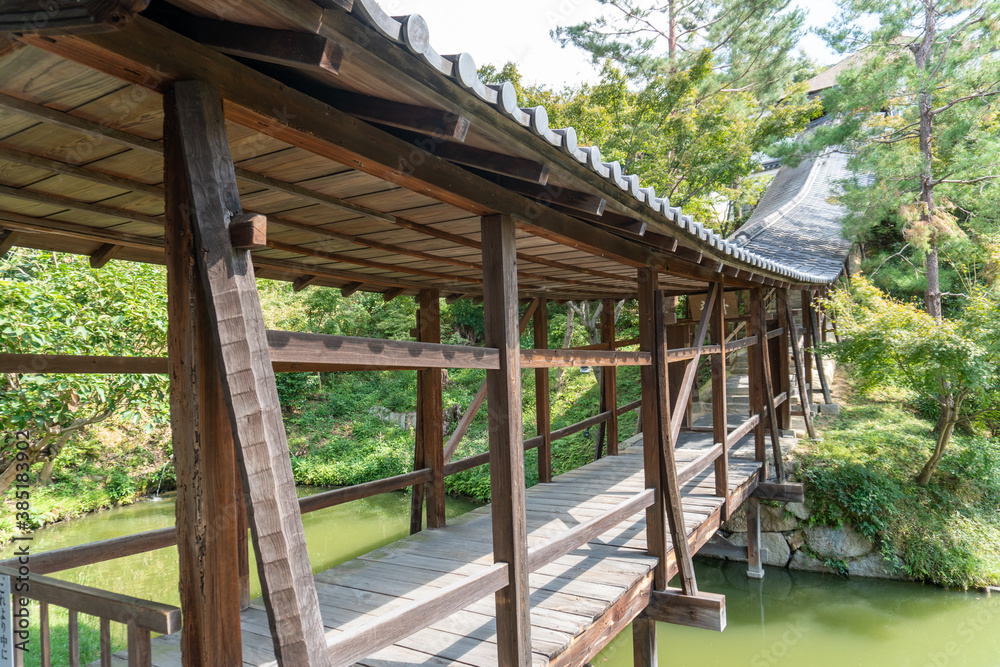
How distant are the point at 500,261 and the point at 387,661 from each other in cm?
172

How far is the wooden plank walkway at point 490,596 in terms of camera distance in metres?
2.55

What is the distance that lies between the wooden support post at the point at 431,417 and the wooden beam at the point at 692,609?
1.70 meters

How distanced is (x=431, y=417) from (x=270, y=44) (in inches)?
145

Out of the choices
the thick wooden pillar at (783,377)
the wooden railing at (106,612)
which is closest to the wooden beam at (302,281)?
the wooden railing at (106,612)

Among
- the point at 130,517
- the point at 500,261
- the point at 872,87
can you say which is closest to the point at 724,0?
the point at 872,87

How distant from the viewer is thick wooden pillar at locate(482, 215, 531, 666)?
224 cm

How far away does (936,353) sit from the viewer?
6.11m

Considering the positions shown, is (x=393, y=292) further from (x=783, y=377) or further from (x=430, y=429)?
(x=783, y=377)

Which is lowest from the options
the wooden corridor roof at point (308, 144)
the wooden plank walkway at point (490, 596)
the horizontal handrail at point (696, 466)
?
the wooden plank walkway at point (490, 596)

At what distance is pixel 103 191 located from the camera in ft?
6.54

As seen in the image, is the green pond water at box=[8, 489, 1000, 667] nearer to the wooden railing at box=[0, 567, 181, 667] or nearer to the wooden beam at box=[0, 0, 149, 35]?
the wooden railing at box=[0, 567, 181, 667]

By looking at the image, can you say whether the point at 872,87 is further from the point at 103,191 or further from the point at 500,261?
the point at 103,191

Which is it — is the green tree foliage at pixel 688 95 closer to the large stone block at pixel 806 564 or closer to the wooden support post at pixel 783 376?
the wooden support post at pixel 783 376

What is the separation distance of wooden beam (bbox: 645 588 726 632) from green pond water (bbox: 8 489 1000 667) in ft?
7.29
